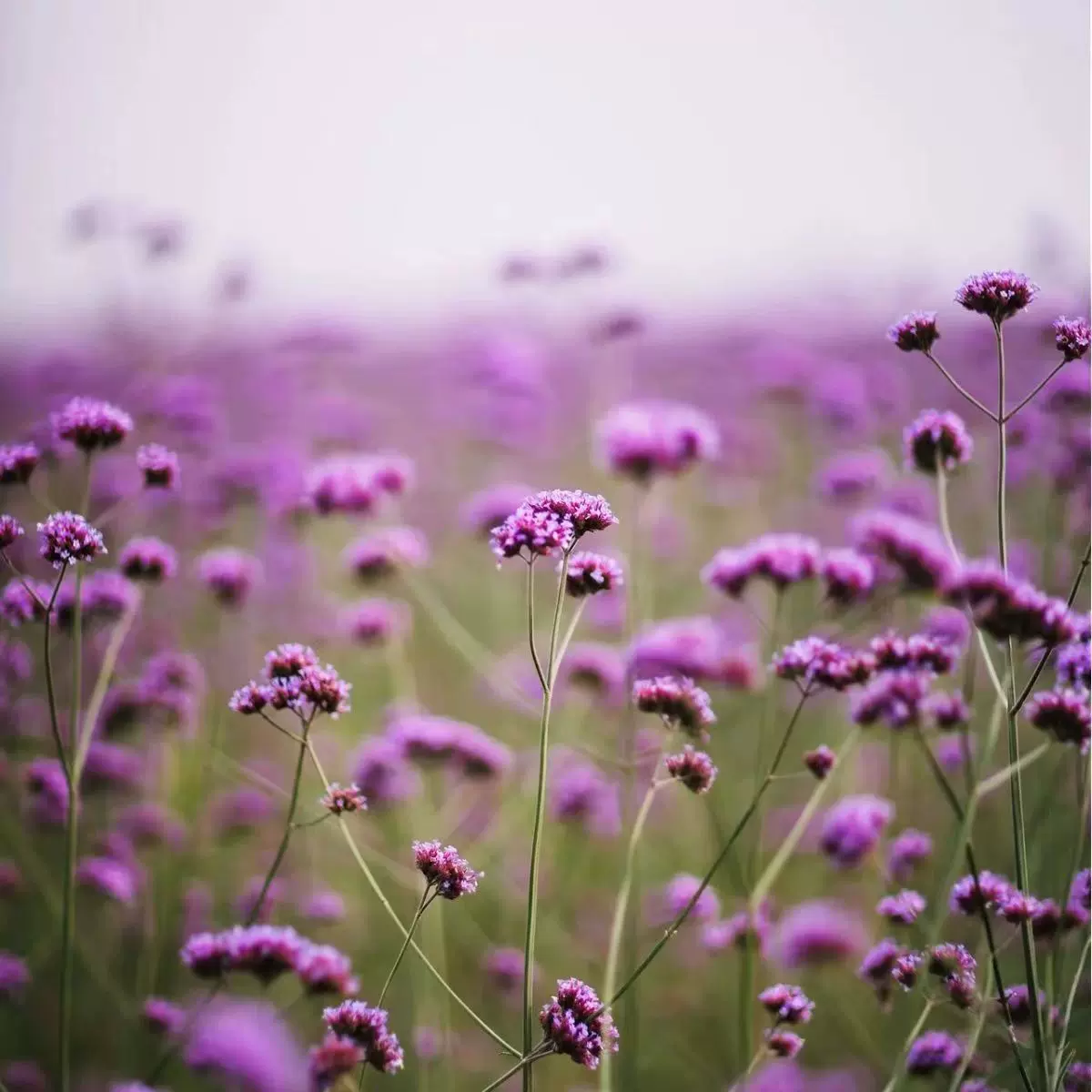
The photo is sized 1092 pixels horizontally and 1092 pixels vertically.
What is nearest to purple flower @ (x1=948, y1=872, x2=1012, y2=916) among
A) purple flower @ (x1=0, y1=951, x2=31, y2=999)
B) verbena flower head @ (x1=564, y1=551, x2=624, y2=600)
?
verbena flower head @ (x1=564, y1=551, x2=624, y2=600)

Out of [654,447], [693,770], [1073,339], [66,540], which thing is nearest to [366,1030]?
[693,770]

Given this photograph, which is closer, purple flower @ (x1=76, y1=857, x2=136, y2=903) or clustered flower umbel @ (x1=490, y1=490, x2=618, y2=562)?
clustered flower umbel @ (x1=490, y1=490, x2=618, y2=562)

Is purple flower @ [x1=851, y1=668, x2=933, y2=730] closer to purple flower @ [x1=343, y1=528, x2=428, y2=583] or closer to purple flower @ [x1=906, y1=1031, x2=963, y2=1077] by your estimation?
purple flower @ [x1=906, y1=1031, x2=963, y2=1077]

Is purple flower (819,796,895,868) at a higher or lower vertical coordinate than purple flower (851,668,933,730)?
lower

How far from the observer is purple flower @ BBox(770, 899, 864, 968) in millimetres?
1988

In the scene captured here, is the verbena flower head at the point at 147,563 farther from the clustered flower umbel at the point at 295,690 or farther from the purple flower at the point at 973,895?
the purple flower at the point at 973,895

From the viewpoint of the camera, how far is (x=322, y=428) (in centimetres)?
309

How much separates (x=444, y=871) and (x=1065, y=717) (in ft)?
2.94

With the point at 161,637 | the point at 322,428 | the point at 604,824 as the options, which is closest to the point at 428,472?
the point at 322,428

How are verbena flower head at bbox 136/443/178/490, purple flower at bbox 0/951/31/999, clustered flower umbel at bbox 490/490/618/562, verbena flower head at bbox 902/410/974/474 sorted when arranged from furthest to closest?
purple flower at bbox 0/951/31/999 < verbena flower head at bbox 136/443/178/490 < verbena flower head at bbox 902/410/974/474 < clustered flower umbel at bbox 490/490/618/562

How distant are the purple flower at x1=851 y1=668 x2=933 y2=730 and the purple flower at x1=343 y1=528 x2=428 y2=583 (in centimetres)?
102

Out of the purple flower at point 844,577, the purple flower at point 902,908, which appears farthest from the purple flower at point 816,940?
the purple flower at point 844,577

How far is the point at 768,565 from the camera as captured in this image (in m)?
1.60

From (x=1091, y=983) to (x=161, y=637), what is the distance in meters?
2.36
